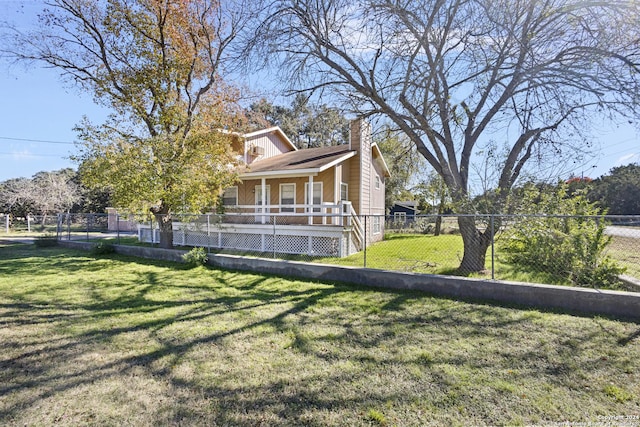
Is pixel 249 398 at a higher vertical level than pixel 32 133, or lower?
lower

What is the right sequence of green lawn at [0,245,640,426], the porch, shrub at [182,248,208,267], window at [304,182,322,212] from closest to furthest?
green lawn at [0,245,640,426]
shrub at [182,248,208,267]
the porch
window at [304,182,322,212]

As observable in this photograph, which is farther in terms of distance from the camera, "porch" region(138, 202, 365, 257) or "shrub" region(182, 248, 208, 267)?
"porch" region(138, 202, 365, 257)

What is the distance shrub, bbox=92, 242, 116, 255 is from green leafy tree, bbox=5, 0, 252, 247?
2.43 m

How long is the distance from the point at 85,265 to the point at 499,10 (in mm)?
12369

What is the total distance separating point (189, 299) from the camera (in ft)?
17.9

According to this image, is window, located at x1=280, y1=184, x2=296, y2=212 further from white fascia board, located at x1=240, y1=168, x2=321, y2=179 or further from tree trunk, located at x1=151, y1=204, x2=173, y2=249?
tree trunk, located at x1=151, y1=204, x2=173, y2=249

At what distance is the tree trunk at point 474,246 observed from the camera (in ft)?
21.9

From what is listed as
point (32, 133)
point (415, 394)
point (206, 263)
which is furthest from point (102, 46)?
point (32, 133)

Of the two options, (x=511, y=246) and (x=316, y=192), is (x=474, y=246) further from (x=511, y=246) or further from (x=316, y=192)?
(x=316, y=192)

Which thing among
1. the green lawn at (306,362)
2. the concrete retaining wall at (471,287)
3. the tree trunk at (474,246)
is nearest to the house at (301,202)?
the concrete retaining wall at (471,287)

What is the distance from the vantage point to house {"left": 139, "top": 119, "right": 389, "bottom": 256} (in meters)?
10.5

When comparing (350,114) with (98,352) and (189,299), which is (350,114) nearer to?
(189,299)

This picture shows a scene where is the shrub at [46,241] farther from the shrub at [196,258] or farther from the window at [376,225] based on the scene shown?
the window at [376,225]

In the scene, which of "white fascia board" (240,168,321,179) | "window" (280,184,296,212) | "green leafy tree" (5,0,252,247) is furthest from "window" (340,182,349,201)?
"green leafy tree" (5,0,252,247)
